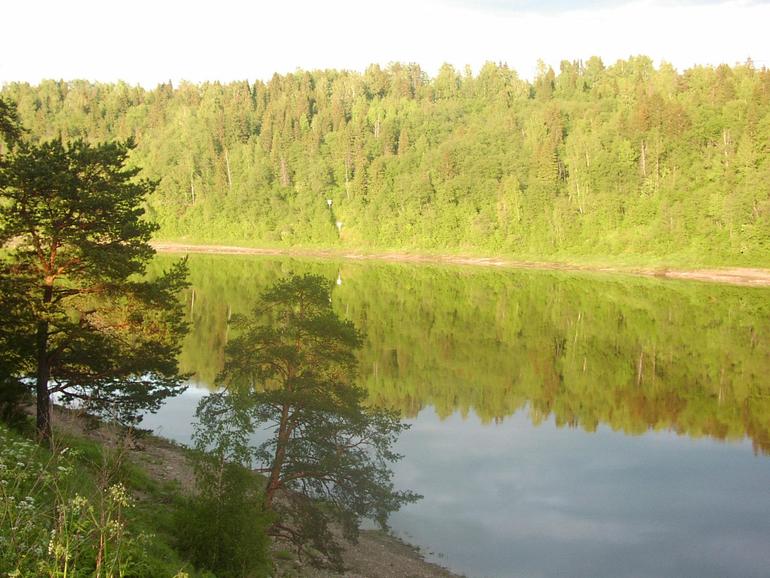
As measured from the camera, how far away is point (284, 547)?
16.4m

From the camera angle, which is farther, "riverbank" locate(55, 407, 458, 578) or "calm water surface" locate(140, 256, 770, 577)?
"calm water surface" locate(140, 256, 770, 577)

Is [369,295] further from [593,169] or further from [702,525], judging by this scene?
[593,169]

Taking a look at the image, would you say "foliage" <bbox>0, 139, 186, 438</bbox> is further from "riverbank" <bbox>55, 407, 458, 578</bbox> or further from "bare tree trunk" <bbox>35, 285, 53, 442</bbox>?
"riverbank" <bbox>55, 407, 458, 578</bbox>

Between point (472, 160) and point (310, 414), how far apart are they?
3989 inches

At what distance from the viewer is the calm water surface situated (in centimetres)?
1828

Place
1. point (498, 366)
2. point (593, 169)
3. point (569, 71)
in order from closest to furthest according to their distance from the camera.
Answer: point (498, 366) < point (593, 169) < point (569, 71)

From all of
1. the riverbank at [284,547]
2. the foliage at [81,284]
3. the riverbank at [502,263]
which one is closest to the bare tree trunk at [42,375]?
the foliage at [81,284]

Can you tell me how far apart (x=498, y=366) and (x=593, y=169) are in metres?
70.4

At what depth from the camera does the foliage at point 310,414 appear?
15617 millimetres

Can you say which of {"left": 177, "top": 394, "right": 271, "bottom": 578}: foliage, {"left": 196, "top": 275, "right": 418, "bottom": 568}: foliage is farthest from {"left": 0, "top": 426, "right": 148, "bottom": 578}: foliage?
{"left": 196, "top": 275, "right": 418, "bottom": 568}: foliage

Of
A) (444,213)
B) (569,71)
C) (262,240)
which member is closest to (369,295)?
(444,213)

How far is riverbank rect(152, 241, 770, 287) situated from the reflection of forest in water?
5.20 meters

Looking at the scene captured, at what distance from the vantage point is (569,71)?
499 feet

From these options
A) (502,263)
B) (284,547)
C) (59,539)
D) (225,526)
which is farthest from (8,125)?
(502,263)
